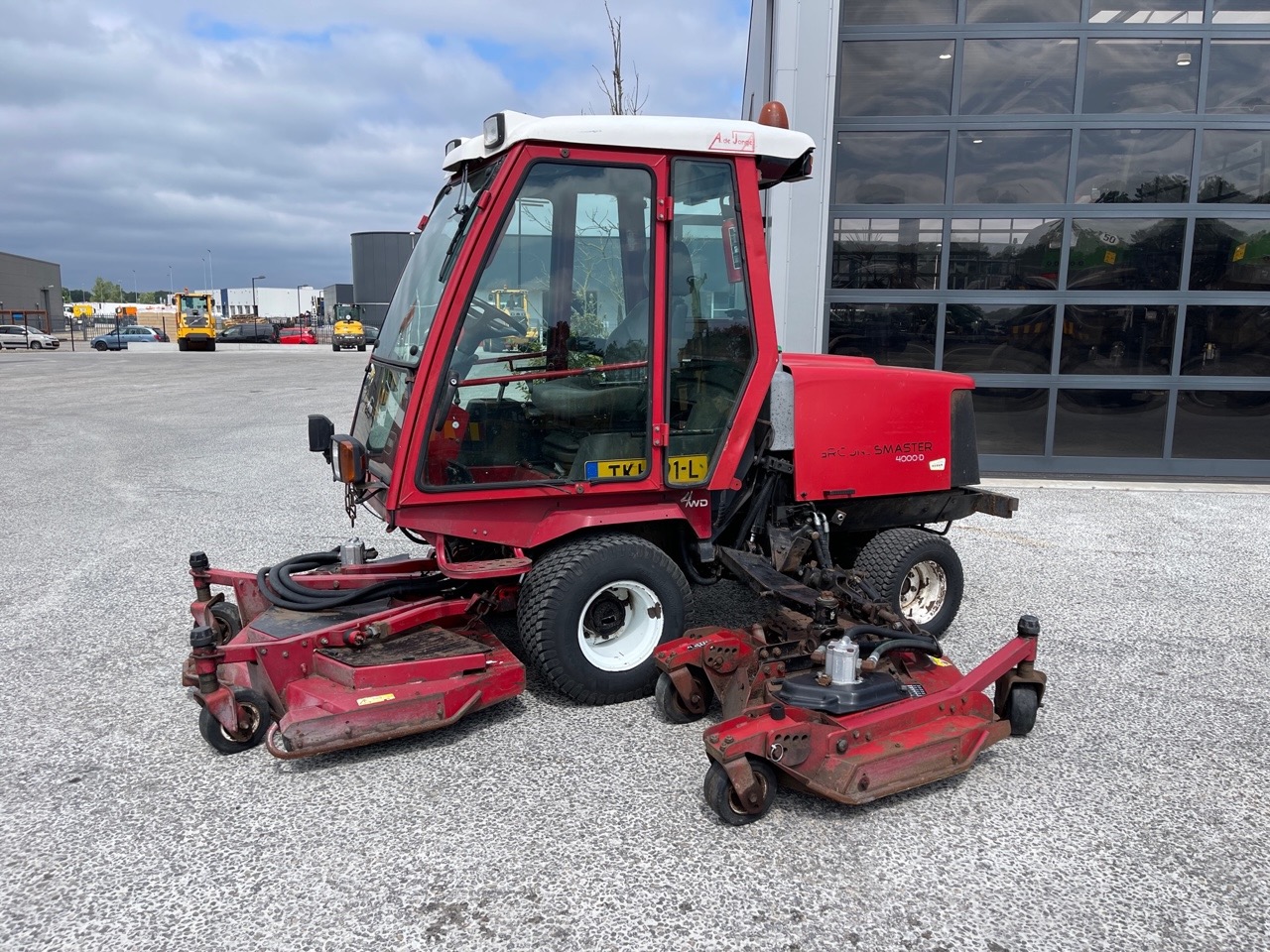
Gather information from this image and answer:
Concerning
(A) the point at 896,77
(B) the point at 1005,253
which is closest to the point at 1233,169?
(B) the point at 1005,253

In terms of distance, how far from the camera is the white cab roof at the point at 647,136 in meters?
3.54

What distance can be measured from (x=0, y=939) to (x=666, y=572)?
8.24 ft

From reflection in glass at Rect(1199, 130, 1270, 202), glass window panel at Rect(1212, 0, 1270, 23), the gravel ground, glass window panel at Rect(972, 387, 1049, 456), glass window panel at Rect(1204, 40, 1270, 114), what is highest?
glass window panel at Rect(1212, 0, 1270, 23)

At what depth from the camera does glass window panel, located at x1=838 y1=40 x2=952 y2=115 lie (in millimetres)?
8992

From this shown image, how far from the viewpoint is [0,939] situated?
2443 millimetres

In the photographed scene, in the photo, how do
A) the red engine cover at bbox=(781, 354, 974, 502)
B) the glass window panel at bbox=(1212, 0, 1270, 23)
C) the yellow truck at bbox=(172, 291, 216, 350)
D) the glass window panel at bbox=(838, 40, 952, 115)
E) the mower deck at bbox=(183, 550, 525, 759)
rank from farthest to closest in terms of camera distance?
the yellow truck at bbox=(172, 291, 216, 350)
the glass window panel at bbox=(838, 40, 952, 115)
the glass window panel at bbox=(1212, 0, 1270, 23)
the red engine cover at bbox=(781, 354, 974, 502)
the mower deck at bbox=(183, 550, 525, 759)

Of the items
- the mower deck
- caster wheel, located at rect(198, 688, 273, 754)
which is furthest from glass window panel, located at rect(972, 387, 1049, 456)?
caster wheel, located at rect(198, 688, 273, 754)

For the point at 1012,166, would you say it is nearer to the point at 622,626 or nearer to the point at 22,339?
the point at 622,626

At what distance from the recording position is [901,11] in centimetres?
897

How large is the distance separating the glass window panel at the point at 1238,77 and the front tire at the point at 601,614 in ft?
27.9

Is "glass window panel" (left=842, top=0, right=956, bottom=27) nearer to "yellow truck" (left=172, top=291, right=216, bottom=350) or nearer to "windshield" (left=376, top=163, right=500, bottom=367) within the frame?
"windshield" (left=376, top=163, right=500, bottom=367)

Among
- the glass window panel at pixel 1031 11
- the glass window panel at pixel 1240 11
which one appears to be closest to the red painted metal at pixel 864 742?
the glass window panel at pixel 1031 11

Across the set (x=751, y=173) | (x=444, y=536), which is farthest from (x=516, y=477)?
(x=751, y=173)

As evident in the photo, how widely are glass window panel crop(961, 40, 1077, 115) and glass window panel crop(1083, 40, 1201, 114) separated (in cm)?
24
